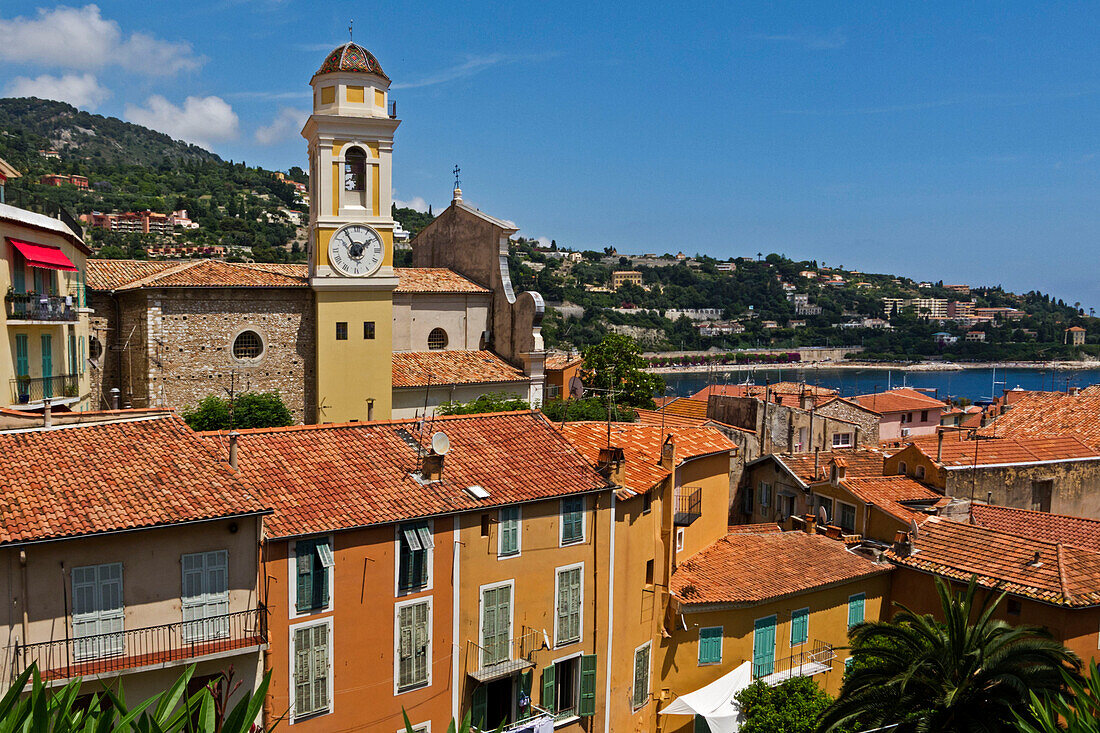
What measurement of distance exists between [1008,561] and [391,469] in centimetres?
1481

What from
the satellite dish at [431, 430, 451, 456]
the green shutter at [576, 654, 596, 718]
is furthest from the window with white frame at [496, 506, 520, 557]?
the green shutter at [576, 654, 596, 718]

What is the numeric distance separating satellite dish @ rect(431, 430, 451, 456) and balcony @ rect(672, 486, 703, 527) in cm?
759

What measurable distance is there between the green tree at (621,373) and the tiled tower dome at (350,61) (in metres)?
18.3

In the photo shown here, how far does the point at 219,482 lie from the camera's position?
1463 cm

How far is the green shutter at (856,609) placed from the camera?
23.2 m

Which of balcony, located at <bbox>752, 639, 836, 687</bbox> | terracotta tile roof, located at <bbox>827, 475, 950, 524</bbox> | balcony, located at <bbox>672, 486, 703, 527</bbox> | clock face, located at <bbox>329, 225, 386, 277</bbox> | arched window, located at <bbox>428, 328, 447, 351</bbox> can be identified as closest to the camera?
balcony, located at <bbox>752, 639, 836, 687</bbox>

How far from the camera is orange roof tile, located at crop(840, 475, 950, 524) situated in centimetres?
2549

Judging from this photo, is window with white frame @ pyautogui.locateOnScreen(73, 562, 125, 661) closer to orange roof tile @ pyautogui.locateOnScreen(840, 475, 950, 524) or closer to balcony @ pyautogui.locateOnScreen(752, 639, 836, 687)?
balcony @ pyautogui.locateOnScreen(752, 639, 836, 687)

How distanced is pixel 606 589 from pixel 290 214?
11491 centimetres

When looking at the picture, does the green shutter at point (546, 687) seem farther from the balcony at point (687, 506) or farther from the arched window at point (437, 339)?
the arched window at point (437, 339)

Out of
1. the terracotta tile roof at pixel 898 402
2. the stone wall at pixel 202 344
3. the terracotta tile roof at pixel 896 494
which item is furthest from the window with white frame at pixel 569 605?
the terracotta tile roof at pixel 898 402

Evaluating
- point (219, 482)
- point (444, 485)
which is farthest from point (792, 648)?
point (219, 482)

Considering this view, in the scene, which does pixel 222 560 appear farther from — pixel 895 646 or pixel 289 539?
pixel 895 646

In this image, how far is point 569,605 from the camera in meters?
19.1
